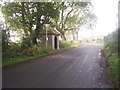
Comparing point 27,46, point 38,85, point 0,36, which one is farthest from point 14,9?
point 38,85

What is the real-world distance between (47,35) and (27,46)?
12725mm

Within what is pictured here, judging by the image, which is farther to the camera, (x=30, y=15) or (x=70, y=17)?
(x=70, y=17)

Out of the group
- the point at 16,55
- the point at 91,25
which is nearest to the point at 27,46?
the point at 16,55

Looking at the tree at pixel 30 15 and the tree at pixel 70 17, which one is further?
the tree at pixel 70 17

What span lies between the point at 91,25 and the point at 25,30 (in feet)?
127

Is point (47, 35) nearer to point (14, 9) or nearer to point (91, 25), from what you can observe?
point (14, 9)

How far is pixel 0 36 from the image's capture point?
67.7 feet

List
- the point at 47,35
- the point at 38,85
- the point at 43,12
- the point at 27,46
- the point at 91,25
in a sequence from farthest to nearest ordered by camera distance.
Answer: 1. the point at 91,25
2. the point at 47,35
3. the point at 43,12
4. the point at 27,46
5. the point at 38,85

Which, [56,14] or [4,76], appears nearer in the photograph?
[4,76]

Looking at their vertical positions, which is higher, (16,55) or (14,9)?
(14,9)

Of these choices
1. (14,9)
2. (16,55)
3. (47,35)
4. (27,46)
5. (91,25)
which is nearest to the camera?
(16,55)

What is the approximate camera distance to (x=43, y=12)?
33469 mm

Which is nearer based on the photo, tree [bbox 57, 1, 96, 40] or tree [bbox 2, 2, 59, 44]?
tree [bbox 2, 2, 59, 44]

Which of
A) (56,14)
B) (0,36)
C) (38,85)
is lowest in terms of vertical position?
(38,85)
